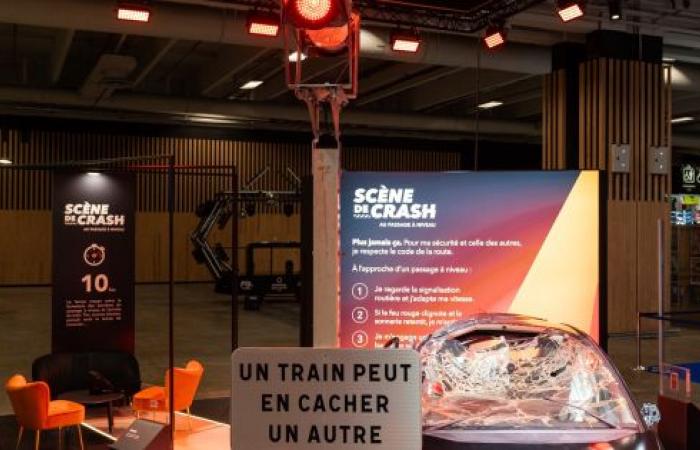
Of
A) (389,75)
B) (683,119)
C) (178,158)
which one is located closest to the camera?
(389,75)

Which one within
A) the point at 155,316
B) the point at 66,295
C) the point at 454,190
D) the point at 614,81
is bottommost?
the point at 155,316

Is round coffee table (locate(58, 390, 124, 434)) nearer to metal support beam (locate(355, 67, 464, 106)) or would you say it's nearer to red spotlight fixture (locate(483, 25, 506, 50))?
red spotlight fixture (locate(483, 25, 506, 50))

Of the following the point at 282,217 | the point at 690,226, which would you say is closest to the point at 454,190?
the point at 690,226

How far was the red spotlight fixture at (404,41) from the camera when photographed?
9.00m

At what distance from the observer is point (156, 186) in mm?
20562

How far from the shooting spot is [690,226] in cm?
1742

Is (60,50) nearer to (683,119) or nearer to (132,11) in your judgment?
(132,11)

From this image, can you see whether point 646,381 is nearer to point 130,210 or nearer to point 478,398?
point 478,398

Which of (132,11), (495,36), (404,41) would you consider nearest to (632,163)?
(495,36)

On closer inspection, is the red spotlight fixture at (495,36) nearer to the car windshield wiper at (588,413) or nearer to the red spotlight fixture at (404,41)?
the red spotlight fixture at (404,41)

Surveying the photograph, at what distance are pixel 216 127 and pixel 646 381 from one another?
557 inches

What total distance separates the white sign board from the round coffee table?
4.50 meters

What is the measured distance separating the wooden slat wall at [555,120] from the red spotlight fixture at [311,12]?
30.6 feet

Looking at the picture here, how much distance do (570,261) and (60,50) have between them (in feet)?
32.5
